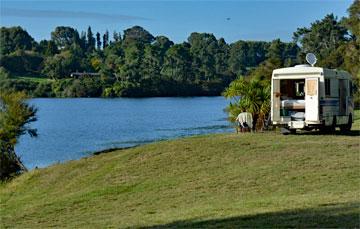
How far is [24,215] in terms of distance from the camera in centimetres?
1304

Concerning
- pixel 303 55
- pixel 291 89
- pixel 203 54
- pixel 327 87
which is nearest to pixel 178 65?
pixel 203 54

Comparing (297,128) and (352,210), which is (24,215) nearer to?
(352,210)

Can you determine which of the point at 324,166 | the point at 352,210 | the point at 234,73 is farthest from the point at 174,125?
the point at 234,73

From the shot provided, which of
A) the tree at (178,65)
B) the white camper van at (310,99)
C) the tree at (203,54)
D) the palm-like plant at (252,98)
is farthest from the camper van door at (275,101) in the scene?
the tree at (203,54)

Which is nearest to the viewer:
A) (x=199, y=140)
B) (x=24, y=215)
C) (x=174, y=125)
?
(x=24, y=215)

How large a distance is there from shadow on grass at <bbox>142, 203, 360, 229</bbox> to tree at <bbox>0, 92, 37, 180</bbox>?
56.1 ft

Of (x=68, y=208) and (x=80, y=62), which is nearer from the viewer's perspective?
(x=68, y=208)

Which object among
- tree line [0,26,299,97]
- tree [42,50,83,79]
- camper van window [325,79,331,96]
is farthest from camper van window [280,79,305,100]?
tree [42,50,83,79]

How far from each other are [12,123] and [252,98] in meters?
10.1

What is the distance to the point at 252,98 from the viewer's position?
25141mm

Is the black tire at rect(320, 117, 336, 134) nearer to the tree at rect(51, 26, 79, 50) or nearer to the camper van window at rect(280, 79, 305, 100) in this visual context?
the camper van window at rect(280, 79, 305, 100)

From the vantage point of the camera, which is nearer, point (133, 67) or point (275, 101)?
point (275, 101)

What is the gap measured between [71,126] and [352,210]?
48.3 meters

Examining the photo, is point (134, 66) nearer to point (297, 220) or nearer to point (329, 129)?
point (329, 129)
